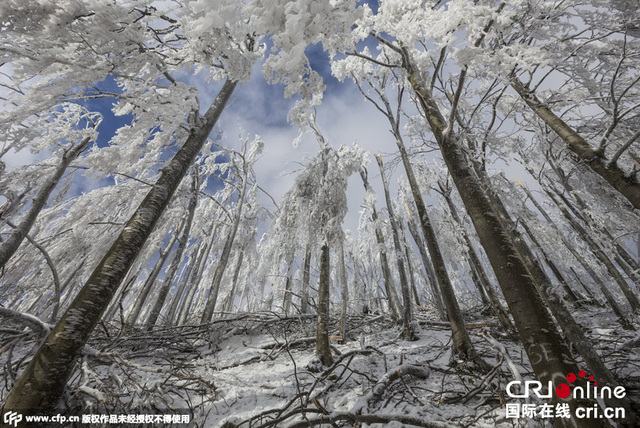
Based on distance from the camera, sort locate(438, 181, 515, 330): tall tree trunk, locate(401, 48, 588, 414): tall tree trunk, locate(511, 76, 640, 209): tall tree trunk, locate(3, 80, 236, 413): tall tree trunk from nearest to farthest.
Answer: locate(401, 48, 588, 414): tall tree trunk → locate(3, 80, 236, 413): tall tree trunk → locate(511, 76, 640, 209): tall tree trunk → locate(438, 181, 515, 330): tall tree trunk

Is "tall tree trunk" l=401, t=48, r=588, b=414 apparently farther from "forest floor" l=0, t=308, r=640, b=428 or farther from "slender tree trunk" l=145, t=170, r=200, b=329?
"slender tree trunk" l=145, t=170, r=200, b=329

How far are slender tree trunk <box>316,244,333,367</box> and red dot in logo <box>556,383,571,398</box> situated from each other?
323cm

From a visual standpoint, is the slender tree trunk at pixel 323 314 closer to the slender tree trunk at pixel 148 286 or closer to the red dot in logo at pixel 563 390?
the red dot in logo at pixel 563 390

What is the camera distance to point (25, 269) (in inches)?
251

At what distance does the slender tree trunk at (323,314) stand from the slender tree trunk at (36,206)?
17.6 ft

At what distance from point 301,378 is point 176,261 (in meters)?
6.32

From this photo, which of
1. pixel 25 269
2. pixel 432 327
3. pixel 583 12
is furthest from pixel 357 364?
pixel 25 269

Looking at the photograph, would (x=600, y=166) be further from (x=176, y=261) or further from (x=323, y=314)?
(x=176, y=261)

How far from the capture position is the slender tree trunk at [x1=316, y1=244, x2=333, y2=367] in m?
4.32

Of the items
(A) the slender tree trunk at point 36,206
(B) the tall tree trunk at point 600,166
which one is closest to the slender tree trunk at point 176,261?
(A) the slender tree trunk at point 36,206

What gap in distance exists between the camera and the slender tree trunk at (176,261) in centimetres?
705

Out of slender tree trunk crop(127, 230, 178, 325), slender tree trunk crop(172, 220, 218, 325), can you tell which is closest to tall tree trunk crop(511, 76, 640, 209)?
slender tree trunk crop(127, 230, 178, 325)

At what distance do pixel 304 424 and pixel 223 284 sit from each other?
17.5 m

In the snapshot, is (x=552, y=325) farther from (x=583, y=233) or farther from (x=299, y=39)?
(x=583, y=233)
